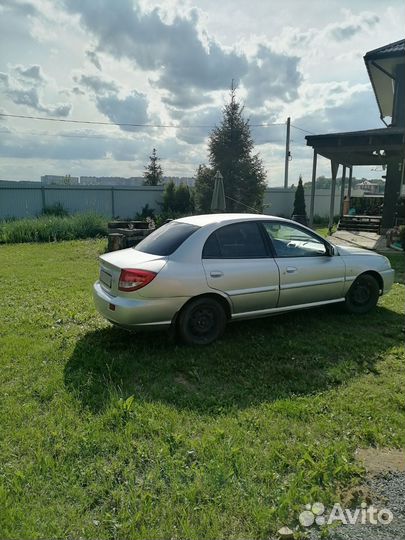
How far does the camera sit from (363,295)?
18.2 feet

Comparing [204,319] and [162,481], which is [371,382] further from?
[162,481]

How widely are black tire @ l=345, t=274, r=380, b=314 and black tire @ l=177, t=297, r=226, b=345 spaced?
2.13m

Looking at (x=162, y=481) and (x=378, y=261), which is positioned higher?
(x=378, y=261)

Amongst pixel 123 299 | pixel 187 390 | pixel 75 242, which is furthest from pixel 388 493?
pixel 75 242

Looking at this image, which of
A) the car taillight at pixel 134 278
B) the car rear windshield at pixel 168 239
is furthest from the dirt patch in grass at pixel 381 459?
the car rear windshield at pixel 168 239

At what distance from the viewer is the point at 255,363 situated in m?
4.03

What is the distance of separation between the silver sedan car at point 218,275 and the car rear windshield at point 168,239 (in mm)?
14

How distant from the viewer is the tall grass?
1320cm

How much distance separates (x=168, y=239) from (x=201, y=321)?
1036 mm

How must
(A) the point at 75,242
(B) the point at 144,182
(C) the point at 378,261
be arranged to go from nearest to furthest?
(C) the point at 378,261, (A) the point at 75,242, (B) the point at 144,182

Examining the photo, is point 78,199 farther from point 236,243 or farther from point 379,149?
point 236,243

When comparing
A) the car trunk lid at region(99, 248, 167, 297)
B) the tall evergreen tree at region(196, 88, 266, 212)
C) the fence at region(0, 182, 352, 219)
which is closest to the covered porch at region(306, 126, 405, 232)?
the tall evergreen tree at region(196, 88, 266, 212)

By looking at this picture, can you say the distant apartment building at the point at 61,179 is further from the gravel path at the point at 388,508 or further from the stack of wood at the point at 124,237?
the gravel path at the point at 388,508

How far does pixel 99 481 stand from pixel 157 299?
6.44ft
